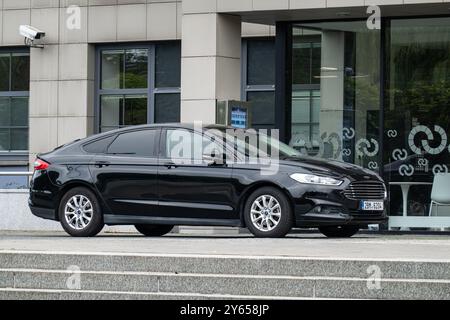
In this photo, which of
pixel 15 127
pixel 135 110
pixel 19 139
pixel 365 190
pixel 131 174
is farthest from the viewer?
pixel 15 127

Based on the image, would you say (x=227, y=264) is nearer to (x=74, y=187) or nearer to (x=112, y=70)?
(x=74, y=187)

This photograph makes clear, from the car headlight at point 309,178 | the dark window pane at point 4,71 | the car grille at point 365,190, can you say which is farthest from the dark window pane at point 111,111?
the car headlight at point 309,178

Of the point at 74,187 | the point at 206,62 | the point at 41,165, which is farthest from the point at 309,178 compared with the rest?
the point at 206,62

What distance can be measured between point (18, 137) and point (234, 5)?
30.0 feet

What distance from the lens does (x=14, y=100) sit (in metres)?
29.2

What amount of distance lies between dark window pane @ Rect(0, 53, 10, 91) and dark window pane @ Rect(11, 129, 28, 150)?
1.06 metres

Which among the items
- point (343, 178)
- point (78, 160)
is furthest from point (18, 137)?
point (343, 178)

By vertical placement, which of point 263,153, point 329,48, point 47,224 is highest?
point 329,48

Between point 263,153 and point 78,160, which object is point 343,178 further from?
point 78,160

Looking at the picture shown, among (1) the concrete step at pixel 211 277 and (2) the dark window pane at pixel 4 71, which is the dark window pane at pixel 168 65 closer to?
(2) the dark window pane at pixel 4 71

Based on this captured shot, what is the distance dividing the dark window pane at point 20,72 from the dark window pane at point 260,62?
5.57 meters

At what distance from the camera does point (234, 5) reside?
21562mm

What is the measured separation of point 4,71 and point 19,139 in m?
1.65

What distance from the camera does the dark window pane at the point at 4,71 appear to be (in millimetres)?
29234
